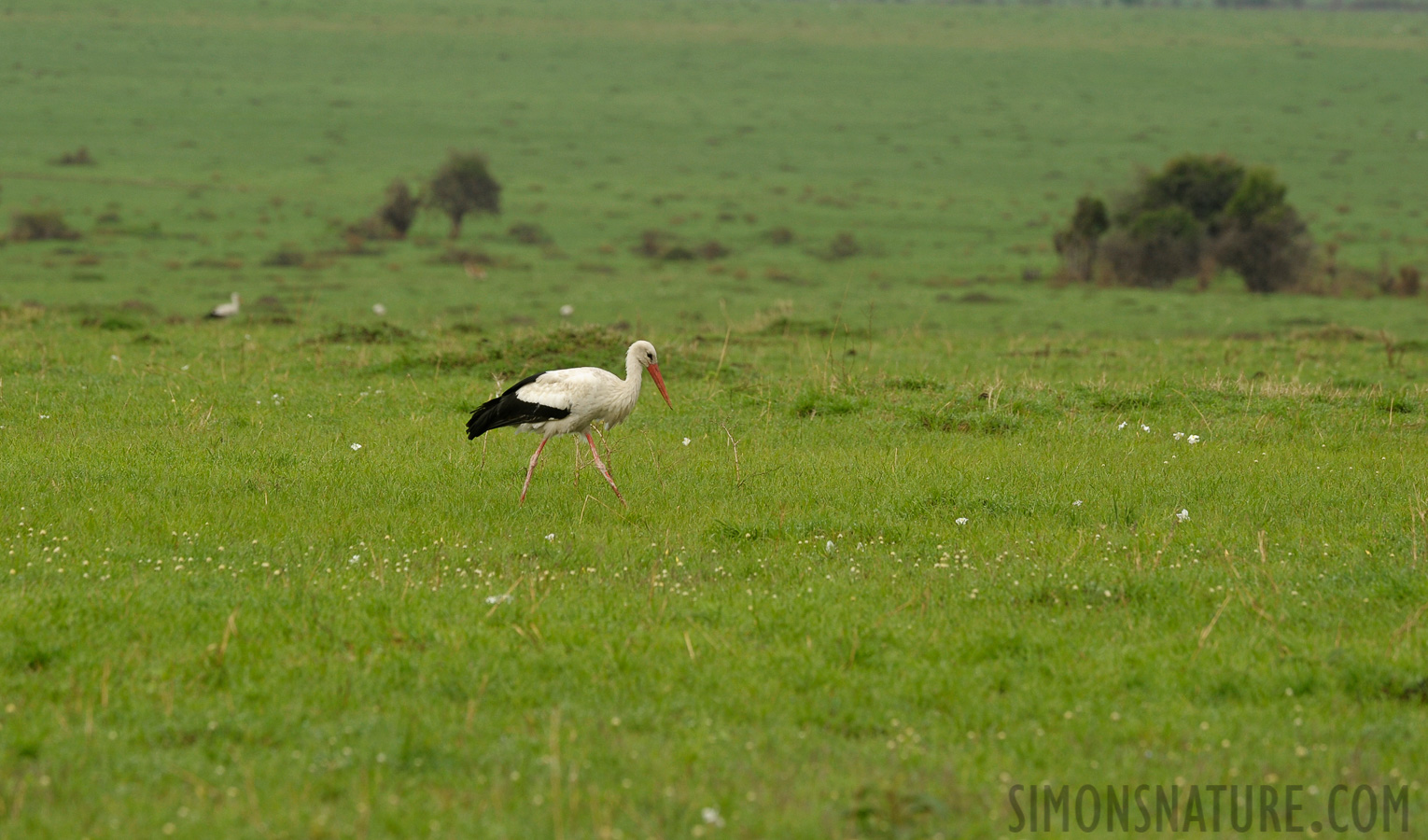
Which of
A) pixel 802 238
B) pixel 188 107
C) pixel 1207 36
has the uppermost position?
pixel 1207 36

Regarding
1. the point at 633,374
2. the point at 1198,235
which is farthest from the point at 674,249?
the point at 633,374

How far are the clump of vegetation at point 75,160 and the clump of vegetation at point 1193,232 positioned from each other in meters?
54.3

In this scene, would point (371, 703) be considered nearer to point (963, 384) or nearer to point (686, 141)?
point (963, 384)

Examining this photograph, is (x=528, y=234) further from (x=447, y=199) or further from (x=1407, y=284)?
(x=1407, y=284)

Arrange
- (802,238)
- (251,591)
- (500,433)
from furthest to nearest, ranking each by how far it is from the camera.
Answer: (802,238) < (500,433) < (251,591)

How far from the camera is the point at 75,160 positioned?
74.6 metres

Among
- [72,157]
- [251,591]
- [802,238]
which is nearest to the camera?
[251,591]

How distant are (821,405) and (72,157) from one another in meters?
71.2

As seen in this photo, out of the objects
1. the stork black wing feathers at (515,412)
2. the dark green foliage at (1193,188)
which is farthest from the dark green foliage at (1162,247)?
the stork black wing feathers at (515,412)

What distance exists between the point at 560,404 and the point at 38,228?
156ft

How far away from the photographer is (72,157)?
245 ft

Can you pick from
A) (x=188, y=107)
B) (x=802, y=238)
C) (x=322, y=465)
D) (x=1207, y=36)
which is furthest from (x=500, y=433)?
(x=1207, y=36)

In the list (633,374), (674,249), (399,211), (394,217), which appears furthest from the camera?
(394,217)

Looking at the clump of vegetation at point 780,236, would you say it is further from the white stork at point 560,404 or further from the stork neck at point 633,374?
the white stork at point 560,404
